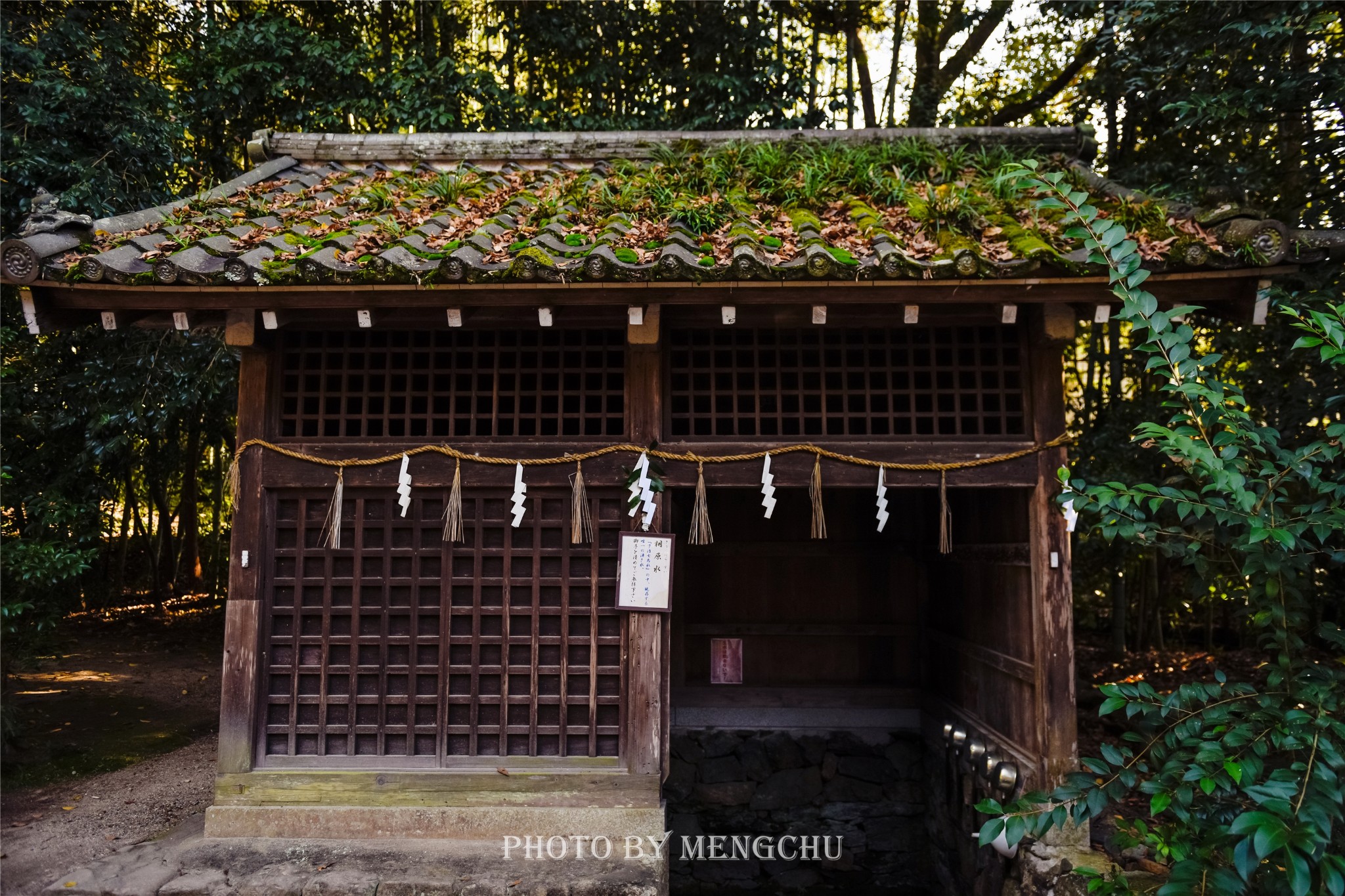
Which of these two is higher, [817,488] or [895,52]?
[895,52]

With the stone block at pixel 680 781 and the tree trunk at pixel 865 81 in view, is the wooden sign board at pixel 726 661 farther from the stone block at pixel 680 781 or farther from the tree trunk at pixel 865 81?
the tree trunk at pixel 865 81

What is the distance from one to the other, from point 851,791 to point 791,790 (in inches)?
24.3

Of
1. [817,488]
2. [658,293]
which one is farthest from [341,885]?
[658,293]

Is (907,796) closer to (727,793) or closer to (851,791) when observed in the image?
(851,791)

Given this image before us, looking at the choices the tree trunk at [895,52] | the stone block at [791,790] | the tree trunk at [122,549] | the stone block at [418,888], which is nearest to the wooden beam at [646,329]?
the stone block at [418,888]

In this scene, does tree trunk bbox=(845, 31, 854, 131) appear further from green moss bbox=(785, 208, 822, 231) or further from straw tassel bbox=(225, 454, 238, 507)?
straw tassel bbox=(225, 454, 238, 507)

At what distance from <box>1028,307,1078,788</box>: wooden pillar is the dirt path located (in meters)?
6.08

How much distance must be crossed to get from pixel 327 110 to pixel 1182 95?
992cm

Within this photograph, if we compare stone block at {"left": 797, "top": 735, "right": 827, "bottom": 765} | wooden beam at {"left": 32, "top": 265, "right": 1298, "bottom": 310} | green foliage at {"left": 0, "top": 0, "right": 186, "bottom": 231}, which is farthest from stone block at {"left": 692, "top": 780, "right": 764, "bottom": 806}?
green foliage at {"left": 0, "top": 0, "right": 186, "bottom": 231}

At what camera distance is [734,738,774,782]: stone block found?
8.08 meters

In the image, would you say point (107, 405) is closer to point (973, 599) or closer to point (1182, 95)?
point (973, 599)

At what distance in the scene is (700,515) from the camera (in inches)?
197

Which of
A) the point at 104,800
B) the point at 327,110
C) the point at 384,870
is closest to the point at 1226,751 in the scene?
the point at 384,870

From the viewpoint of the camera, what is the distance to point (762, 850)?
26.4 feet
